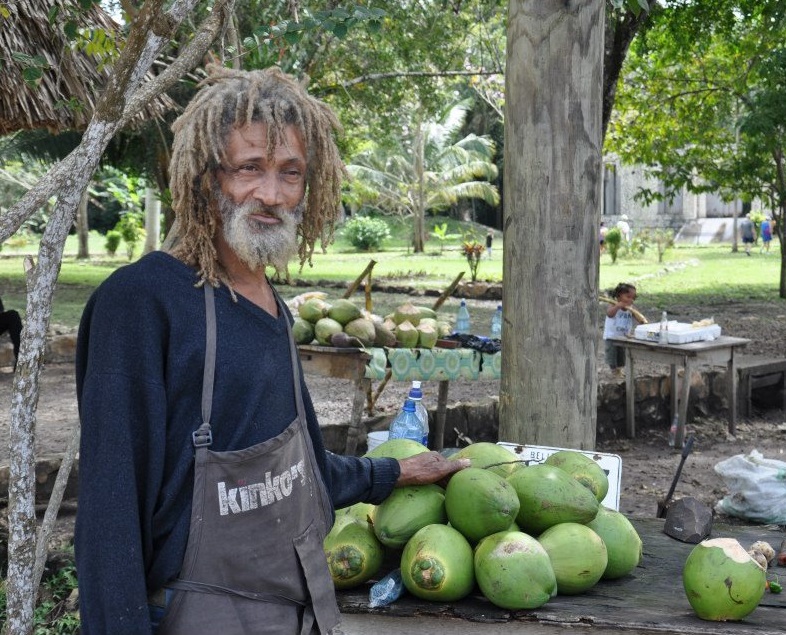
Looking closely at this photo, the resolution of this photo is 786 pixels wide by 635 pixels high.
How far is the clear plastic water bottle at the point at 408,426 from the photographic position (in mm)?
4641

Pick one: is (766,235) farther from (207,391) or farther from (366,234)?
(207,391)

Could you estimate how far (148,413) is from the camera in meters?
1.77

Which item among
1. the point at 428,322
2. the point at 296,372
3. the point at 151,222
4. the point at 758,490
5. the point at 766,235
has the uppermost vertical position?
the point at 151,222

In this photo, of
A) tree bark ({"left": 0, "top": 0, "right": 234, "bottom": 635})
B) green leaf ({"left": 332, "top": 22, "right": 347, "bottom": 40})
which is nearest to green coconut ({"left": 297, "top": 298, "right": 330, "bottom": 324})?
green leaf ({"left": 332, "top": 22, "right": 347, "bottom": 40})

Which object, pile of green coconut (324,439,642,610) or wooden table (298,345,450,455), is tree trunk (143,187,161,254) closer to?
wooden table (298,345,450,455)

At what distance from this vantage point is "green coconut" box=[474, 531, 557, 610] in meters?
2.29

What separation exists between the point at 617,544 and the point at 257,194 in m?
1.36

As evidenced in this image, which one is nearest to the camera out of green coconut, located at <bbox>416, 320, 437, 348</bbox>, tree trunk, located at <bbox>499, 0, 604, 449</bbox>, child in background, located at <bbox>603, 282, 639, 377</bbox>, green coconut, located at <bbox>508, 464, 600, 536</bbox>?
green coconut, located at <bbox>508, 464, 600, 536</bbox>

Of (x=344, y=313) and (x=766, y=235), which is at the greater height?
(x=766, y=235)

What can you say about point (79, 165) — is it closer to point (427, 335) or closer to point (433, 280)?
point (427, 335)

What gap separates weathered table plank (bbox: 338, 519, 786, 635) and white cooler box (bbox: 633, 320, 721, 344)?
218 inches

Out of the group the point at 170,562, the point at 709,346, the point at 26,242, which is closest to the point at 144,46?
the point at 170,562

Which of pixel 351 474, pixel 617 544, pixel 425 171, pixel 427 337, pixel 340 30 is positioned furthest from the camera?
pixel 425 171

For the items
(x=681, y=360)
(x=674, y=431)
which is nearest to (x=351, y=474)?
(x=674, y=431)
